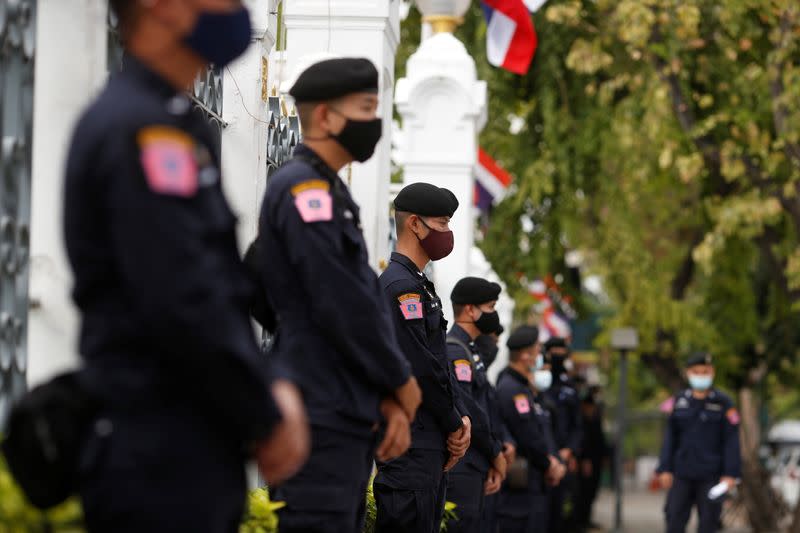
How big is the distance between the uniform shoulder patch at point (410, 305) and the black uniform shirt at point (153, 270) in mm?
3424

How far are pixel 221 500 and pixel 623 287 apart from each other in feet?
57.4

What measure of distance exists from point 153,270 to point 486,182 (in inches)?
468

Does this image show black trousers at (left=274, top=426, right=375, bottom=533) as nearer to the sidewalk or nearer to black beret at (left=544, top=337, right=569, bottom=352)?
black beret at (left=544, top=337, right=569, bottom=352)

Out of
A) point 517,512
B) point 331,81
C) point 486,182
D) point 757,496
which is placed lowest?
point 757,496

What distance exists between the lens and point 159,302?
3.18 m

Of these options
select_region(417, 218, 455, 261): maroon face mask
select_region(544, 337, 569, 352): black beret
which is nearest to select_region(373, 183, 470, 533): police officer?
select_region(417, 218, 455, 261): maroon face mask

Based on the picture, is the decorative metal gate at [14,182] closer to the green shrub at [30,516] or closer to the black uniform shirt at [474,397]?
the green shrub at [30,516]

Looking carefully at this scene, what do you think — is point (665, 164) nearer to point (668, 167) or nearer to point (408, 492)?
point (668, 167)

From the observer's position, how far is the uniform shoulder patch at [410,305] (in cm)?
680

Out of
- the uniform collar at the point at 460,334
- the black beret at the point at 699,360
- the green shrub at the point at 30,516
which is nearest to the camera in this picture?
the green shrub at the point at 30,516

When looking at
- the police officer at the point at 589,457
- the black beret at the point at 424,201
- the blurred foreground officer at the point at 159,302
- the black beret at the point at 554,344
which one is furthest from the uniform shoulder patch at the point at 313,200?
the police officer at the point at 589,457

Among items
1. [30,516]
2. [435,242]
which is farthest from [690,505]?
[30,516]

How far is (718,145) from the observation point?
656 inches

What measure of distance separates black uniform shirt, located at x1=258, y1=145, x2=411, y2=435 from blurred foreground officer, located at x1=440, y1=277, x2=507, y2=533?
3.56 metres
